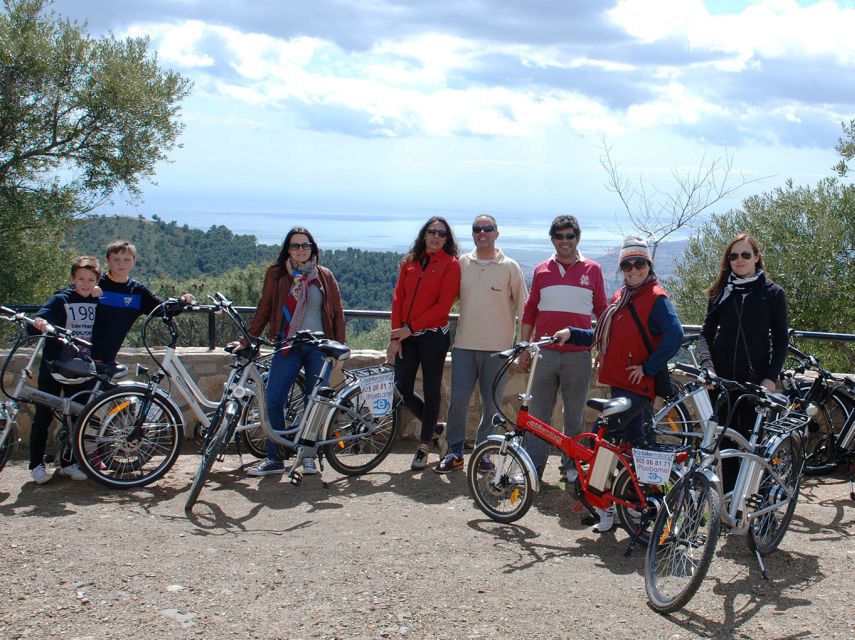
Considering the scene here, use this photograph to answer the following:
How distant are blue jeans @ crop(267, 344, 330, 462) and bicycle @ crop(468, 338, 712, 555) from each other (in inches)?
55.9

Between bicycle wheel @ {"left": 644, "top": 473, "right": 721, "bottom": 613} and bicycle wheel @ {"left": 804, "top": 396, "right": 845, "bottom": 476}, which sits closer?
bicycle wheel @ {"left": 644, "top": 473, "right": 721, "bottom": 613}

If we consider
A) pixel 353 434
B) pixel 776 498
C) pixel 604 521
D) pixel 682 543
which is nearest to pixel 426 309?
pixel 353 434

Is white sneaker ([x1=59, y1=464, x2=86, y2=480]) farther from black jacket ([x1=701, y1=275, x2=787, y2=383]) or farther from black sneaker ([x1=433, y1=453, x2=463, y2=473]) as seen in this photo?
black jacket ([x1=701, y1=275, x2=787, y2=383])

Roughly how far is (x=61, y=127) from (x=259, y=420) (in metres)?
15.5

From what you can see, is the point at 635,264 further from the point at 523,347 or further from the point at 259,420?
the point at 259,420

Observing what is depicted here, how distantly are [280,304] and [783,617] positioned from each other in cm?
375

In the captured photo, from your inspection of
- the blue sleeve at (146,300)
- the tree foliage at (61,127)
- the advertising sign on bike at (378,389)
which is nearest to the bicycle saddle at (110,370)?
the blue sleeve at (146,300)

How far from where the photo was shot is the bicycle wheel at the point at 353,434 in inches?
241

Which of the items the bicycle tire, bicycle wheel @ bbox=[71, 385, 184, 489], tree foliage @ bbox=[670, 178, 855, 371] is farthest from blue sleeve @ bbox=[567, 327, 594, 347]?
tree foliage @ bbox=[670, 178, 855, 371]

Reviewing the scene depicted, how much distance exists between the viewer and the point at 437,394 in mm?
6301

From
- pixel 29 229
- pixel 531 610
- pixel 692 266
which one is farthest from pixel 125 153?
pixel 531 610

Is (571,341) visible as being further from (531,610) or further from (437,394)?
(531,610)

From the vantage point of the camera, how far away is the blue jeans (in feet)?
20.0

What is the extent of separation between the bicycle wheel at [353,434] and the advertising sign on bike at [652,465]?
222 centimetres
